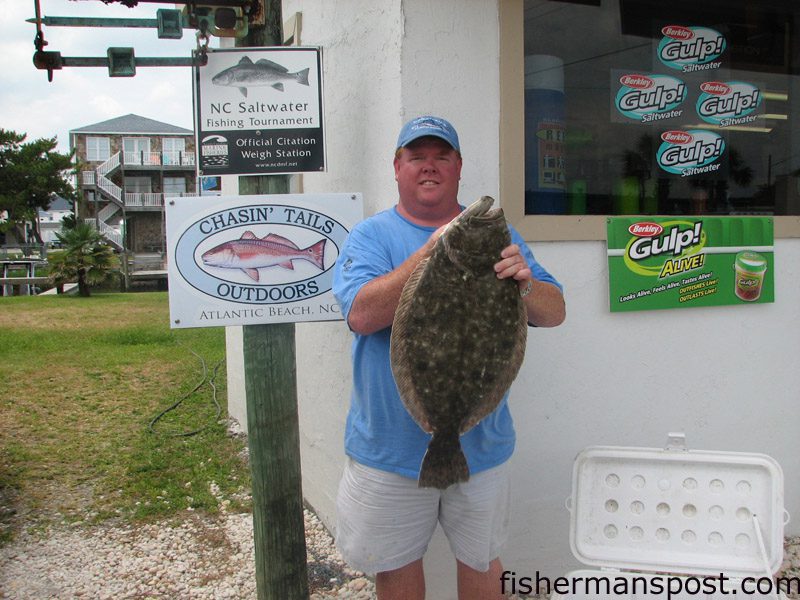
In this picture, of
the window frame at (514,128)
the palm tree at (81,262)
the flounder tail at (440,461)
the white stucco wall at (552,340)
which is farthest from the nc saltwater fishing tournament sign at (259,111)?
the palm tree at (81,262)

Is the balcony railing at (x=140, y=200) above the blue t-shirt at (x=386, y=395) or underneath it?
above

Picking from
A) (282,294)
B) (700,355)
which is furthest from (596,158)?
(282,294)

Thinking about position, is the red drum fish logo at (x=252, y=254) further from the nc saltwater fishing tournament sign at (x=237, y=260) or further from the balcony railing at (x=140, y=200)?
the balcony railing at (x=140, y=200)

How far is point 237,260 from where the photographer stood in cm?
287

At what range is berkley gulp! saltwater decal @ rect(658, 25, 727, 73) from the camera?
12.3ft

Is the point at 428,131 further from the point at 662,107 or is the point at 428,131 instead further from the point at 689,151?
the point at 689,151

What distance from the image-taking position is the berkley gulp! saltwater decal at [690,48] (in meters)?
3.75

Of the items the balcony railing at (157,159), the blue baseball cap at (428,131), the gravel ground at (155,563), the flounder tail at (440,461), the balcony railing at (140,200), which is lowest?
the gravel ground at (155,563)

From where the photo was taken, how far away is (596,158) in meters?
3.62

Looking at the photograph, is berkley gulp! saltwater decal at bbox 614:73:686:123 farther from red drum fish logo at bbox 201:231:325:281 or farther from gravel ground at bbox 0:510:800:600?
gravel ground at bbox 0:510:800:600

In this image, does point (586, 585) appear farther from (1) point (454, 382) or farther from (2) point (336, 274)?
→ (2) point (336, 274)

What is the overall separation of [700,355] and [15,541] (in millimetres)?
4248

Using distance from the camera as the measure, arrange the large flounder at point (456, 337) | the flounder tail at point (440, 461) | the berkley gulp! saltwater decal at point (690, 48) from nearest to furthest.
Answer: the large flounder at point (456, 337) → the flounder tail at point (440, 461) → the berkley gulp! saltwater decal at point (690, 48)

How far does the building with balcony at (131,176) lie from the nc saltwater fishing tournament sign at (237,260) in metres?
56.6
